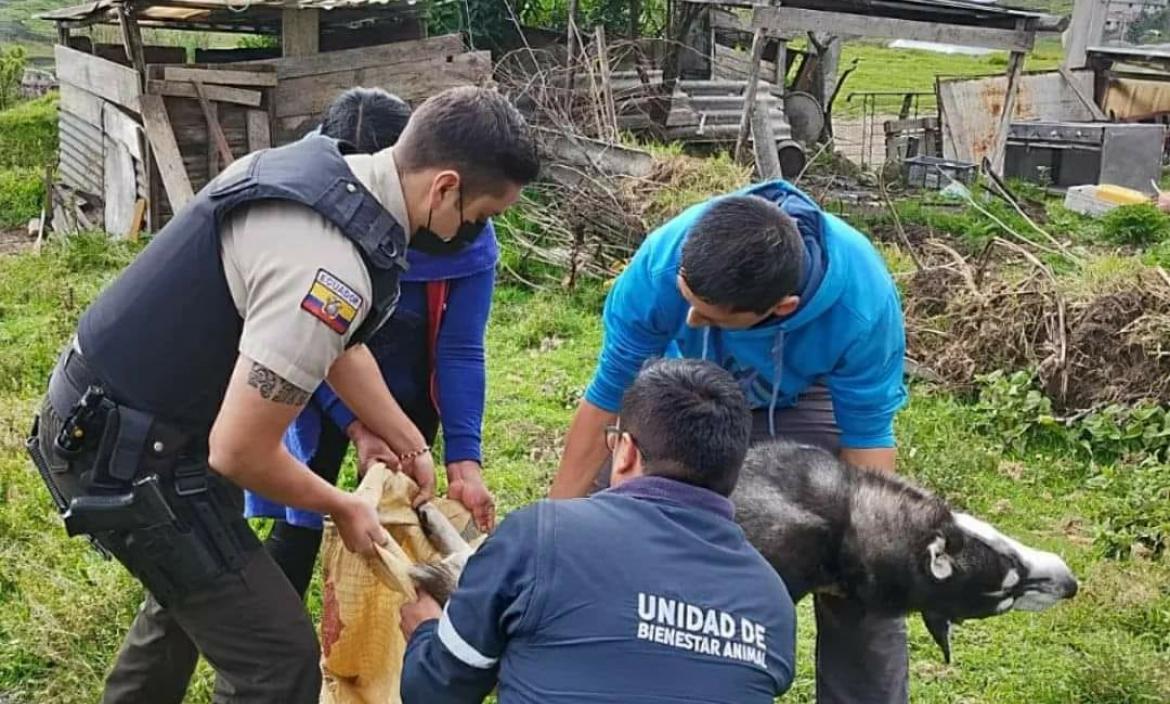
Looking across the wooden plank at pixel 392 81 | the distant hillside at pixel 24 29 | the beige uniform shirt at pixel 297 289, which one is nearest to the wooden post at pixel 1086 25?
the wooden plank at pixel 392 81

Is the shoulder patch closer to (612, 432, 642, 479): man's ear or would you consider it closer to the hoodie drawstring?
(612, 432, 642, 479): man's ear

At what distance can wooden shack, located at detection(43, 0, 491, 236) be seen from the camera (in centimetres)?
1073

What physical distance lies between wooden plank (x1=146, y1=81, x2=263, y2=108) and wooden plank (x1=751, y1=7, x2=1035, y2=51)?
5138mm

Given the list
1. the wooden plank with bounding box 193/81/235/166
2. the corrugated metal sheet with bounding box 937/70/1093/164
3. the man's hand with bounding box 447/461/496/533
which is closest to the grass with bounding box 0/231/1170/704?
the man's hand with bounding box 447/461/496/533

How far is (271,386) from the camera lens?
2293 millimetres

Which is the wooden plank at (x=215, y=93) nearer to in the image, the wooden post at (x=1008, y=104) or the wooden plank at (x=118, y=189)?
the wooden plank at (x=118, y=189)

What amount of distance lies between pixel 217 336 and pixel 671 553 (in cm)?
106

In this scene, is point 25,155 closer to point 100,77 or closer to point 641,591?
point 100,77

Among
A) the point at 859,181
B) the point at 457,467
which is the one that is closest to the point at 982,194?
the point at 859,181

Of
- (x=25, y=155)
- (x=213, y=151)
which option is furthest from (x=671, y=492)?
(x=25, y=155)

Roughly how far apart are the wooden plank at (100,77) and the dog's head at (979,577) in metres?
9.31

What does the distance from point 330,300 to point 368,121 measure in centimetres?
112

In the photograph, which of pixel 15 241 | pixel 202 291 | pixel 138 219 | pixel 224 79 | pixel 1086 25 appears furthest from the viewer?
pixel 1086 25

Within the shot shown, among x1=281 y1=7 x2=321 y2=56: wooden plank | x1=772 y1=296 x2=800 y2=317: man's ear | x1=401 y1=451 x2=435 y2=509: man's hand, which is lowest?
x1=401 y1=451 x2=435 y2=509: man's hand
